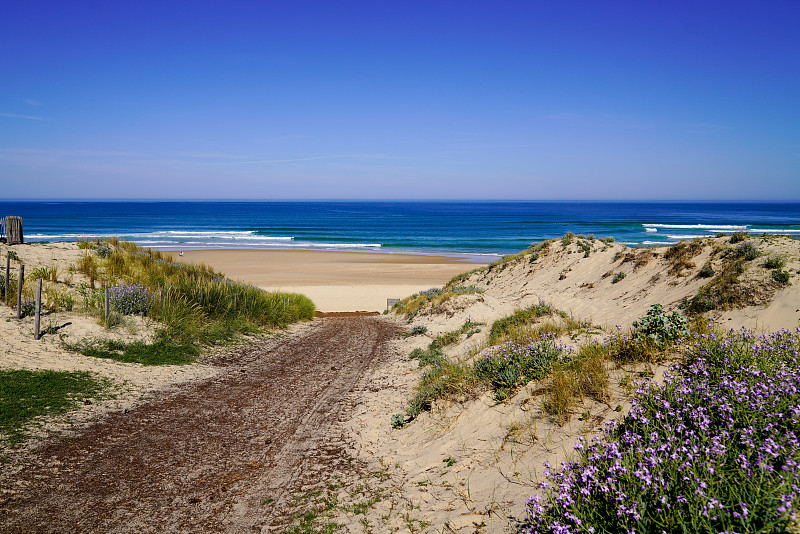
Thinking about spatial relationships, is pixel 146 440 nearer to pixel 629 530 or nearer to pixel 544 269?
pixel 629 530

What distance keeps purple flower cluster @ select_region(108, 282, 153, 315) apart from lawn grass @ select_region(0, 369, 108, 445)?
3609 millimetres

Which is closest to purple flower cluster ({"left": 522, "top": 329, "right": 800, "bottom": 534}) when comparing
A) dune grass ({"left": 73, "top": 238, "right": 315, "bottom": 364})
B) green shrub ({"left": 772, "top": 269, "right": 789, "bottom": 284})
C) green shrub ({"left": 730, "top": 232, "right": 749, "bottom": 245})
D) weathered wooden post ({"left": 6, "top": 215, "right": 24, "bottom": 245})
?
green shrub ({"left": 772, "top": 269, "right": 789, "bottom": 284})

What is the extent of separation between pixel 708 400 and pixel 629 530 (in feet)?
5.56

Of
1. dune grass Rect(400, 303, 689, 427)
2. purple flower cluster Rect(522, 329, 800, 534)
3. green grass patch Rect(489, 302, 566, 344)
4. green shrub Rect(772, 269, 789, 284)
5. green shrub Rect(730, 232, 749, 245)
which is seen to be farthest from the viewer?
green shrub Rect(730, 232, 749, 245)

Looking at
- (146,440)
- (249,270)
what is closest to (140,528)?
(146,440)

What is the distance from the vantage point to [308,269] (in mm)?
39500

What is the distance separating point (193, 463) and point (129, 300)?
7.93 m

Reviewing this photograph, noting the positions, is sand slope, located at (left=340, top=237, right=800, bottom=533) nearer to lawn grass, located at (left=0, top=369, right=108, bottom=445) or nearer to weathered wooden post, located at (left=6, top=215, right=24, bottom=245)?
lawn grass, located at (left=0, top=369, right=108, bottom=445)

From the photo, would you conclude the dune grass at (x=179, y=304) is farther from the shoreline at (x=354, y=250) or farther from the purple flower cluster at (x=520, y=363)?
the shoreline at (x=354, y=250)

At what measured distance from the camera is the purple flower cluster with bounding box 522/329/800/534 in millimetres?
2432

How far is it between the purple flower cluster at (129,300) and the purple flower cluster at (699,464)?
37.7ft

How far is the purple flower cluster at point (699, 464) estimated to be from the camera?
7.98ft

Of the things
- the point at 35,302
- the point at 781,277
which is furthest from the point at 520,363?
the point at 35,302

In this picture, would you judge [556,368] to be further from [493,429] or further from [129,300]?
[129,300]
